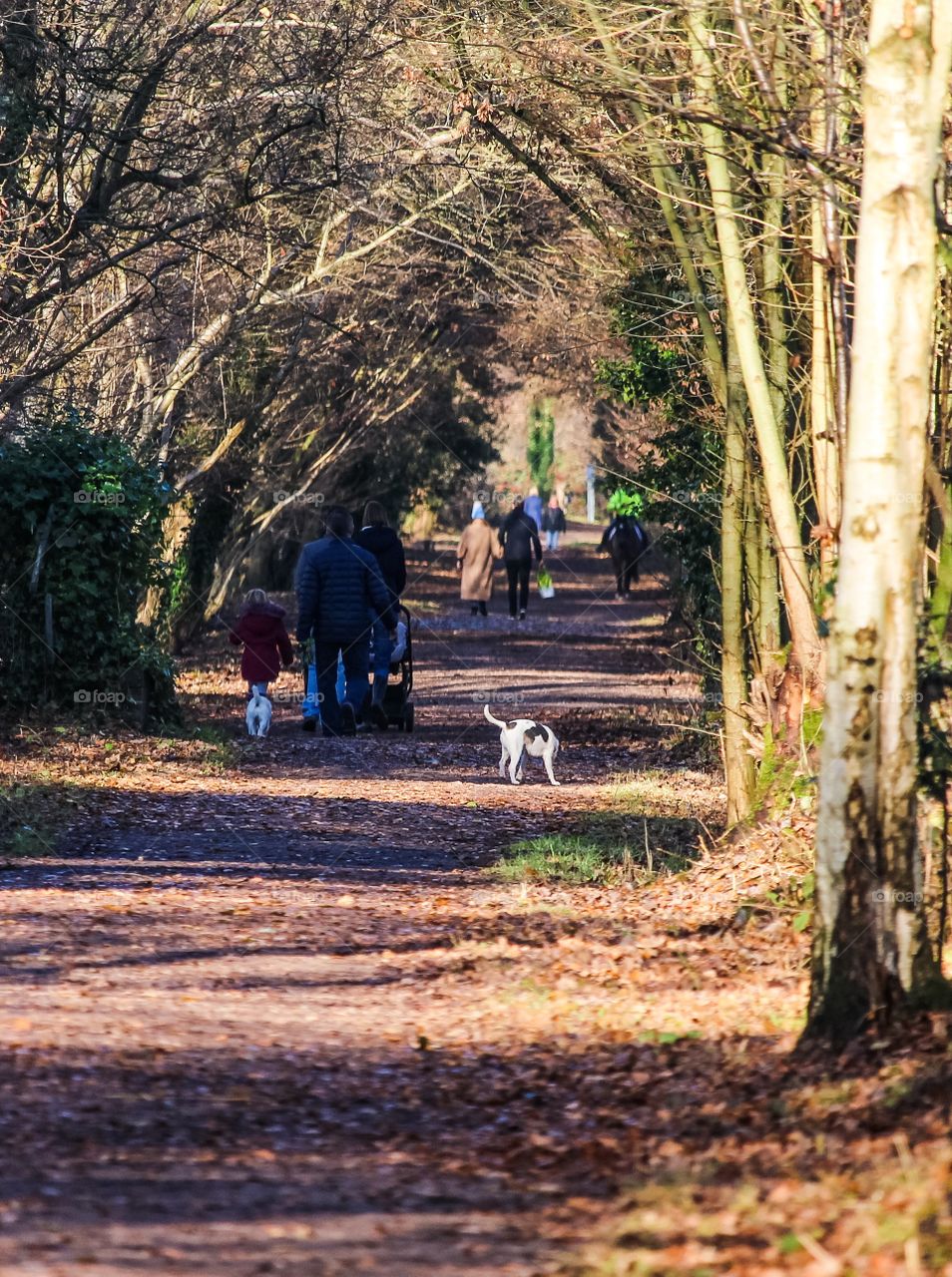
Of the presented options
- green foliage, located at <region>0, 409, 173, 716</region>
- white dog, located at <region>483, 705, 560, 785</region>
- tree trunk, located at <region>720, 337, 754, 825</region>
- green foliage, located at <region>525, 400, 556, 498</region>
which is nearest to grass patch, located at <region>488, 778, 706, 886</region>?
tree trunk, located at <region>720, 337, 754, 825</region>

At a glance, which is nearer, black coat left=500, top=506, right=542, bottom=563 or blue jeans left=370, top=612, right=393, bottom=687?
blue jeans left=370, top=612, right=393, bottom=687

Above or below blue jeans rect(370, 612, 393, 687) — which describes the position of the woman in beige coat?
above

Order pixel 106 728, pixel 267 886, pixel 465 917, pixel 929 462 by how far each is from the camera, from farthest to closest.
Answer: pixel 106 728 → pixel 267 886 → pixel 465 917 → pixel 929 462

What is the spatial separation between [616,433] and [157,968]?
2369cm

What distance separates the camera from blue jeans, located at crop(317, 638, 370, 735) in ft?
55.9

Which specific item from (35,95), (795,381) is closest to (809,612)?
(795,381)

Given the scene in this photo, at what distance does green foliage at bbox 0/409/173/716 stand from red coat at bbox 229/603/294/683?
110 cm

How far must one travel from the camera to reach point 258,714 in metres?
17.5

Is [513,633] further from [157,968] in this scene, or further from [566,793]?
[157,968]

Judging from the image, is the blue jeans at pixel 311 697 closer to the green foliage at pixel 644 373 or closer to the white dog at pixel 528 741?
the white dog at pixel 528 741

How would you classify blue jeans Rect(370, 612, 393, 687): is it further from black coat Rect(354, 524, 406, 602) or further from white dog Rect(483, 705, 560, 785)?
white dog Rect(483, 705, 560, 785)

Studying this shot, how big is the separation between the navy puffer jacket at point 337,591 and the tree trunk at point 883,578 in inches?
431

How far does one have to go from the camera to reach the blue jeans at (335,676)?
671 inches

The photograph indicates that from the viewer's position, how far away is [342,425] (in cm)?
2972
